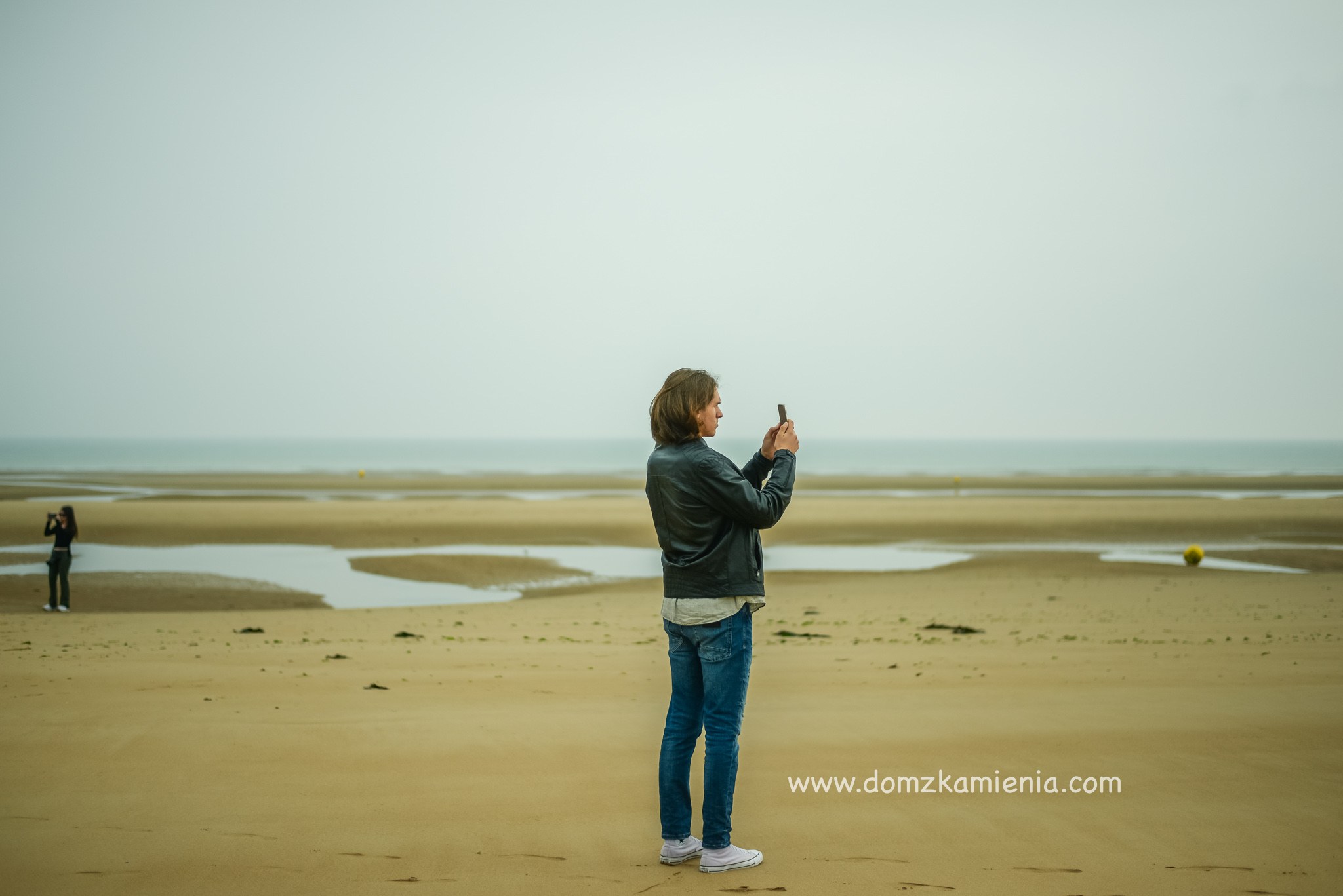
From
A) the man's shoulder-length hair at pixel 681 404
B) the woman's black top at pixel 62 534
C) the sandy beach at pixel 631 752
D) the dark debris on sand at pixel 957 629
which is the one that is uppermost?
the man's shoulder-length hair at pixel 681 404

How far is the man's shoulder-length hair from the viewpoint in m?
3.87

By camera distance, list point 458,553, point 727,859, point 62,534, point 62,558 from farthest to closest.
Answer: point 458,553 < point 62,558 < point 62,534 < point 727,859

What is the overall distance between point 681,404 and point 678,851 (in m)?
1.83

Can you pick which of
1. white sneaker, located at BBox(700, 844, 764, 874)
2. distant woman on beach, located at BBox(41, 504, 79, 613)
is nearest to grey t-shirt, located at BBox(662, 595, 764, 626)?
white sneaker, located at BBox(700, 844, 764, 874)

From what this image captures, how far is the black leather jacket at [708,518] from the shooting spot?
3.75 m

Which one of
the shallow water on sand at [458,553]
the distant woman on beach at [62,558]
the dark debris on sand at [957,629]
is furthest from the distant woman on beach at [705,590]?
the distant woman on beach at [62,558]

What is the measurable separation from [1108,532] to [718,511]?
86.2 ft

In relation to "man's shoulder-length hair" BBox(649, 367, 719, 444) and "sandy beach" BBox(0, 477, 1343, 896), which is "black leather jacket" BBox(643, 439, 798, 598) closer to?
"man's shoulder-length hair" BBox(649, 367, 719, 444)

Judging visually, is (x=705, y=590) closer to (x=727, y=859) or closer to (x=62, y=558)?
(x=727, y=859)

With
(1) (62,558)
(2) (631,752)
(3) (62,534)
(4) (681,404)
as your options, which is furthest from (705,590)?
(1) (62,558)

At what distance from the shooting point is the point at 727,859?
149 inches

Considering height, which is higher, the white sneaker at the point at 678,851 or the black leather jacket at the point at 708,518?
the black leather jacket at the point at 708,518

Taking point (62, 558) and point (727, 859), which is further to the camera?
point (62, 558)

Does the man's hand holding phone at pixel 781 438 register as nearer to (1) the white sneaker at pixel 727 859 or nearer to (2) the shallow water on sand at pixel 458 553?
(1) the white sneaker at pixel 727 859
